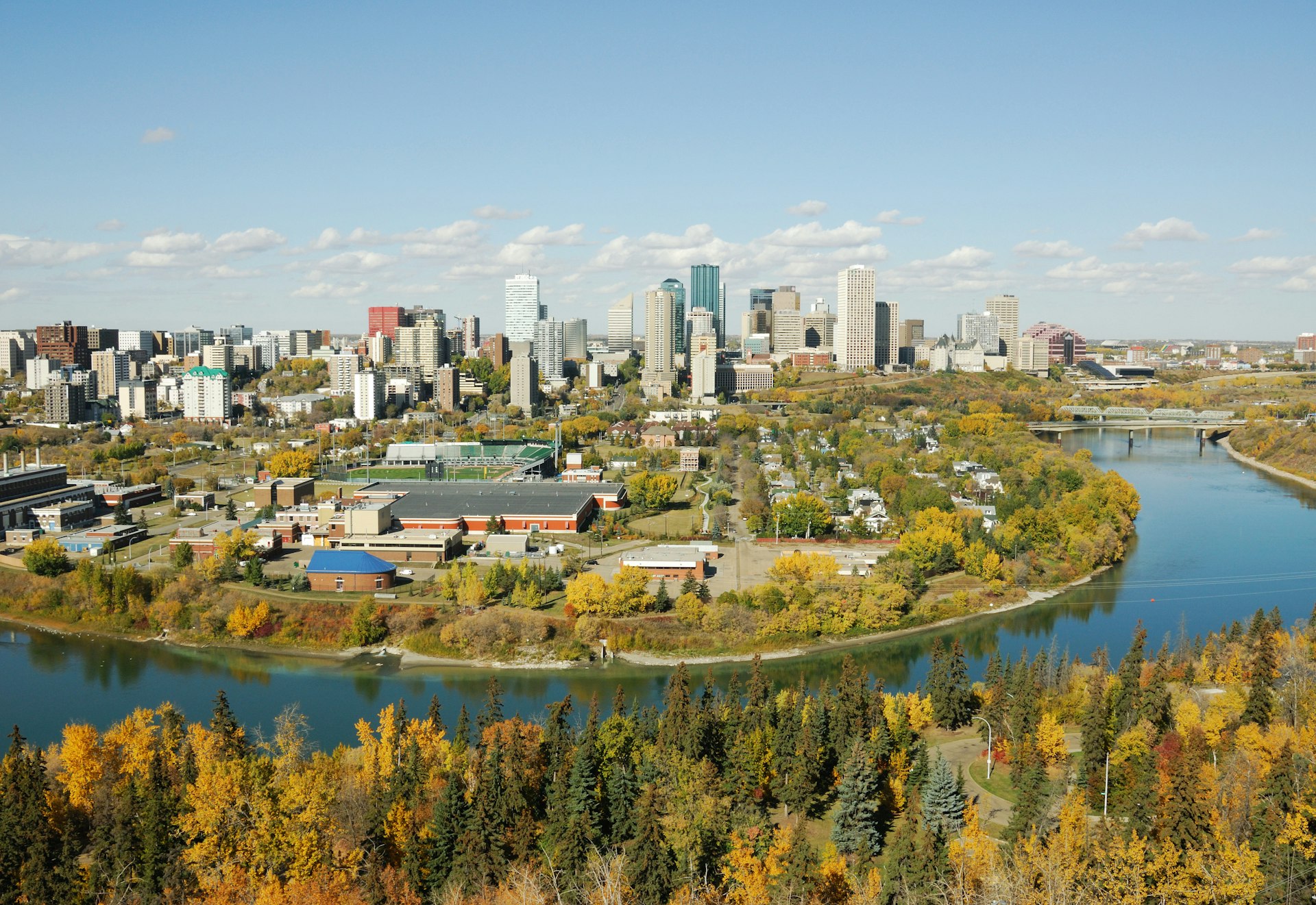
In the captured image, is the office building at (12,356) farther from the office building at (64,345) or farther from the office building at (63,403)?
the office building at (63,403)

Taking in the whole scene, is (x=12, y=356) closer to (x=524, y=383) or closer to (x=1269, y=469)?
(x=524, y=383)

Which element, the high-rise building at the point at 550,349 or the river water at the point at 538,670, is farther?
the high-rise building at the point at 550,349

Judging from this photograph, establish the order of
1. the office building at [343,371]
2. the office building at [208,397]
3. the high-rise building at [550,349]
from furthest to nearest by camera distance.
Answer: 1. the high-rise building at [550,349]
2. the office building at [343,371]
3. the office building at [208,397]

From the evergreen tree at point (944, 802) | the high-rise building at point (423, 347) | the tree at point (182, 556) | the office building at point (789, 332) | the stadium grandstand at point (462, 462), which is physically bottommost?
the evergreen tree at point (944, 802)

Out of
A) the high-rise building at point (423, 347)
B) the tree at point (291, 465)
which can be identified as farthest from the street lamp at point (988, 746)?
the high-rise building at point (423, 347)

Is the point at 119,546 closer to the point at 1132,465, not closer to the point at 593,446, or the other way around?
the point at 593,446

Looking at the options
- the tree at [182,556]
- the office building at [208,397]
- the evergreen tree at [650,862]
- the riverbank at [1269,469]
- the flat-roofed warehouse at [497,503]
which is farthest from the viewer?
the office building at [208,397]

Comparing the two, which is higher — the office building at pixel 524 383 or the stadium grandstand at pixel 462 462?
the office building at pixel 524 383

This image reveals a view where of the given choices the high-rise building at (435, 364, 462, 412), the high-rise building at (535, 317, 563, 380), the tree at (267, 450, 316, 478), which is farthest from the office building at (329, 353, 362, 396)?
the tree at (267, 450, 316, 478)
